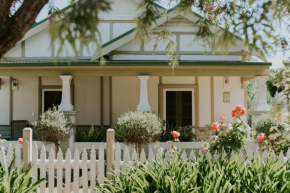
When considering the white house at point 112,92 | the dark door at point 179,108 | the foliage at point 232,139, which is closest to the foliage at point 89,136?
the white house at point 112,92

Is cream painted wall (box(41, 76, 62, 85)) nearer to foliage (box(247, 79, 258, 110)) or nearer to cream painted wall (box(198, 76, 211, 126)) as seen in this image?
cream painted wall (box(198, 76, 211, 126))

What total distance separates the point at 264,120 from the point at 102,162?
6114 mm

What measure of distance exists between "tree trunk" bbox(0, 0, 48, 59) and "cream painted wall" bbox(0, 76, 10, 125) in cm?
1312

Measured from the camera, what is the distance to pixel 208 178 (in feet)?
15.8

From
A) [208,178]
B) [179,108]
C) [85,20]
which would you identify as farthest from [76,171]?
[179,108]

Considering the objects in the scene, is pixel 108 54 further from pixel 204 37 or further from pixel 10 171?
pixel 204 37

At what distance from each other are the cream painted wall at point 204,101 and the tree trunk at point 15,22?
1217cm

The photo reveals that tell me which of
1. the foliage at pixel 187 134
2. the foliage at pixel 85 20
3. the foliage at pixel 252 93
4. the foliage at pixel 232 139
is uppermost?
the foliage at pixel 252 93

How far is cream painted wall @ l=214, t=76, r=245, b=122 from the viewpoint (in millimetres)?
14273

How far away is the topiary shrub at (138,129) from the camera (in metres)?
9.73

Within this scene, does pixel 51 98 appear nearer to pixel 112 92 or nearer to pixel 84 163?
pixel 112 92

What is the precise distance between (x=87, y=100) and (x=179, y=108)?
362 centimetres

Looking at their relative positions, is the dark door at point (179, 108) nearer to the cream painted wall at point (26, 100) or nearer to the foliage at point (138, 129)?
the foliage at point (138, 129)

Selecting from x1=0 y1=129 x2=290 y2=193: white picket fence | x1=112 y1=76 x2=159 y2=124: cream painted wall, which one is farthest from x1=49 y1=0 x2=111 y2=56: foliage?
x1=112 y1=76 x2=159 y2=124: cream painted wall
